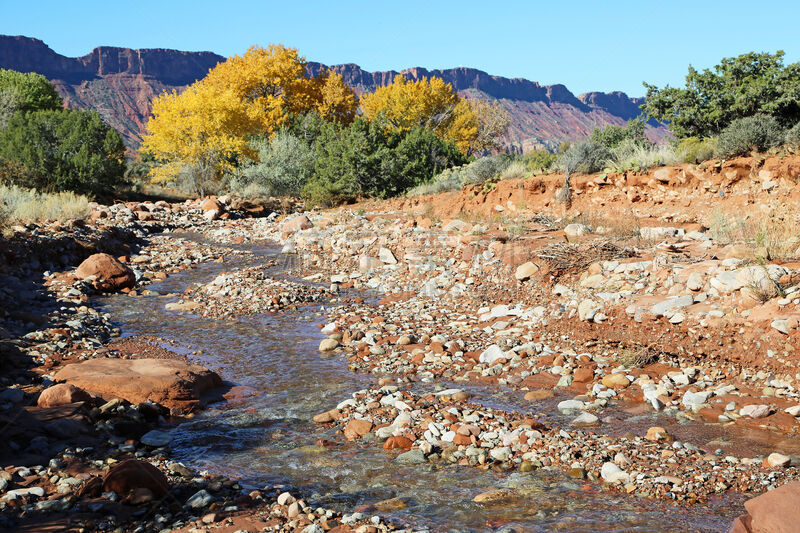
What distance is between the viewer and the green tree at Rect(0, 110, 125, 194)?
22.0 m

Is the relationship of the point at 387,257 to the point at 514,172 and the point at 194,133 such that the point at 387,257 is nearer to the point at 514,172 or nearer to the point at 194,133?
the point at 514,172

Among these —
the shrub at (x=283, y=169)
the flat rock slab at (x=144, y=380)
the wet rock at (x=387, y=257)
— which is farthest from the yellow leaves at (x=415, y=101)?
the flat rock slab at (x=144, y=380)

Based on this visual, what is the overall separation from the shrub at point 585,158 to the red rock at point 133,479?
40.6 feet

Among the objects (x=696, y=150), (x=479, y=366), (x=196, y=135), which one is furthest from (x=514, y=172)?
(x=196, y=135)

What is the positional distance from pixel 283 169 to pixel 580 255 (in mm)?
20673

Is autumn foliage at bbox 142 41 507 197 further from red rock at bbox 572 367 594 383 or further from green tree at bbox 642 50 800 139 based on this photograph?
red rock at bbox 572 367 594 383

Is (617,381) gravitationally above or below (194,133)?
below

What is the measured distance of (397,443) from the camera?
4.90 meters

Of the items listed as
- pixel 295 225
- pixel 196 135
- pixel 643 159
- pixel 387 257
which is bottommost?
pixel 387 257

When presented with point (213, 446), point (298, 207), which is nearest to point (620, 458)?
point (213, 446)

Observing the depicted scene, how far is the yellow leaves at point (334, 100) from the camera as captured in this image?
35781 mm

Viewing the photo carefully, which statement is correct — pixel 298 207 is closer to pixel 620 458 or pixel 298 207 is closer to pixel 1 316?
pixel 1 316

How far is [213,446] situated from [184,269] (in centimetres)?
949

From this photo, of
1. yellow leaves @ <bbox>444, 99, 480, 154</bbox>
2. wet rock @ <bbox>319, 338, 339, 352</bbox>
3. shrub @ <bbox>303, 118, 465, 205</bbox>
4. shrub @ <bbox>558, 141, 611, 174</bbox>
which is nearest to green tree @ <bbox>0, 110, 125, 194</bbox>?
shrub @ <bbox>303, 118, 465, 205</bbox>
